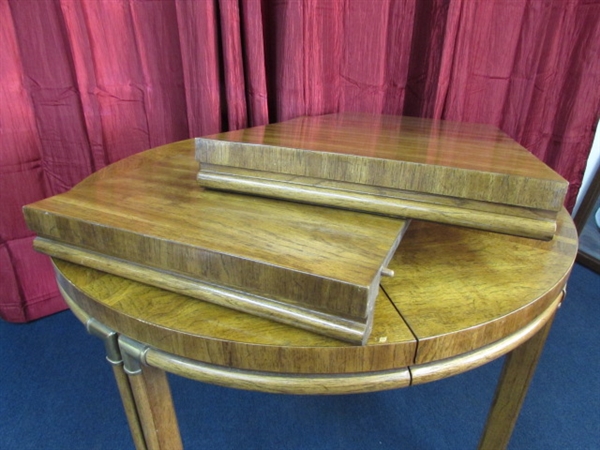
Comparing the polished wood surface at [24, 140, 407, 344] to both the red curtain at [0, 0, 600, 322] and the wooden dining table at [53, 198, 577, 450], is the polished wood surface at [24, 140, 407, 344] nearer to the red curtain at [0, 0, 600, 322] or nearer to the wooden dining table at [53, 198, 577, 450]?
the wooden dining table at [53, 198, 577, 450]

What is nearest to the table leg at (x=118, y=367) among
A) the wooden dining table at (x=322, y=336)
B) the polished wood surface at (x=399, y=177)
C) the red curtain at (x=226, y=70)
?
the wooden dining table at (x=322, y=336)

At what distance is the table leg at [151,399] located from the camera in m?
0.35

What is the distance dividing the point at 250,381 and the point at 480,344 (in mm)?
190

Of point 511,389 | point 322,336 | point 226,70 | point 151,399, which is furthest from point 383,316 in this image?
point 226,70

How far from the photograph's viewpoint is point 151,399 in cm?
39

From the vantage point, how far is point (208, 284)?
0.34 metres

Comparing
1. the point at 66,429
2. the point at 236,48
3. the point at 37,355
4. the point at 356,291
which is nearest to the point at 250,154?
the point at 356,291

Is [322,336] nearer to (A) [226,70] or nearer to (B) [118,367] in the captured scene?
(B) [118,367]

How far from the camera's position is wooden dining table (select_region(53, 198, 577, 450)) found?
1.00 ft

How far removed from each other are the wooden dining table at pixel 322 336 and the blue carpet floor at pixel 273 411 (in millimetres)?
482

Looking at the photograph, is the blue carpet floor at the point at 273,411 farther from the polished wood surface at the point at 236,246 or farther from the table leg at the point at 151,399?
the polished wood surface at the point at 236,246

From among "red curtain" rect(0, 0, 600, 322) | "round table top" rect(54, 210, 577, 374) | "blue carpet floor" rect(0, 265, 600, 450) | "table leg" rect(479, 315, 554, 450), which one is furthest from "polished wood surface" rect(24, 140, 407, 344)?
"blue carpet floor" rect(0, 265, 600, 450)

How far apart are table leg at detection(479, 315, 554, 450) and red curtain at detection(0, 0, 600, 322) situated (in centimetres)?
62

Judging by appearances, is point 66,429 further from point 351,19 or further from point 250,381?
point 351,19
